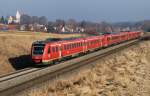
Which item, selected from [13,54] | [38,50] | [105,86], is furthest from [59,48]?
[105,86]

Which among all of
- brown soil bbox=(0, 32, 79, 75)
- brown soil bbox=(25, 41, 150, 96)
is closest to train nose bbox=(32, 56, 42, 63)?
brown soil bbox=(0, 32, 79, 75)

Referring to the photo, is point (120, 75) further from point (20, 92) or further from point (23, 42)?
point (23, 42)

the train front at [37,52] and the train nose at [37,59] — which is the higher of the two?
the train front at [37,52]

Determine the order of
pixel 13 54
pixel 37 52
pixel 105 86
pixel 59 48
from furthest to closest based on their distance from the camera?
1. pixel 13 54
2. pixel 59 48
3. pixel 37 52
4. pixel 105 86

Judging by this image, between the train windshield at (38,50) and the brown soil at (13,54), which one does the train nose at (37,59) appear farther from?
the brown soil at (13,54)

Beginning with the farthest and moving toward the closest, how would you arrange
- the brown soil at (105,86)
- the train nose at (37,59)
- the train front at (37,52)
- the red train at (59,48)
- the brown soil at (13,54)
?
1. the brown soil at (13,54)
2. the red train at (59,48)
3. the train front at (37,52)
4. the train nose at (37,59)
5. the brown soil at (105,86)

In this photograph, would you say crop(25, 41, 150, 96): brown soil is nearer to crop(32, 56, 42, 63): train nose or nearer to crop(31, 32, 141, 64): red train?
crop(32, 56, 42, 63): train nose

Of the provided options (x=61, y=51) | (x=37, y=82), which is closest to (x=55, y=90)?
(x=37, y=82)

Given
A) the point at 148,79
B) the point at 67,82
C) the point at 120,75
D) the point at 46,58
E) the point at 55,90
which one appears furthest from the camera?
the point at 46,58

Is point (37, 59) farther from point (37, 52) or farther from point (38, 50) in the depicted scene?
point (38, 50)

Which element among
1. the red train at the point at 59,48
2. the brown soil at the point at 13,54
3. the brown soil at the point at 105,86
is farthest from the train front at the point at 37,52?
the brown soil at the point at 105,86

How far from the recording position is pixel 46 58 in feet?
122

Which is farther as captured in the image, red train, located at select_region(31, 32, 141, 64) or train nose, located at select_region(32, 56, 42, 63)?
red train, located at select_region(31, 32, 141, 64)

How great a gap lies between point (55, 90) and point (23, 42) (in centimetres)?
3290
